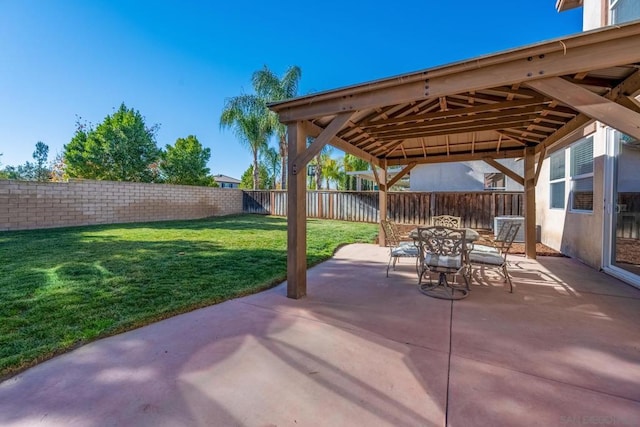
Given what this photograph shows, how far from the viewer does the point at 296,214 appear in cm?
339

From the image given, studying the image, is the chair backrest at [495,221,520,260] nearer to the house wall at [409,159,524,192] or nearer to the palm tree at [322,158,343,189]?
the house wall at [409,159,524,192]

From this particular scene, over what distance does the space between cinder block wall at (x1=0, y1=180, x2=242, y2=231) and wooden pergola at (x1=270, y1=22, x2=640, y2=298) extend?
32.5ft

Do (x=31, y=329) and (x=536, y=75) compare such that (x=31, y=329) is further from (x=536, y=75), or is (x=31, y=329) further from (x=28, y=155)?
(x=28, y=155)

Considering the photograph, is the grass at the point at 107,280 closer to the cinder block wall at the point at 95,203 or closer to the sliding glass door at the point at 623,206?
the cinder block wall at the point at 95,203

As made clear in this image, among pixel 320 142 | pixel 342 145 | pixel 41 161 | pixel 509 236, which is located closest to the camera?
pixel 320 142

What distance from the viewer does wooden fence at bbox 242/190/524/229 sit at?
31.9 feet

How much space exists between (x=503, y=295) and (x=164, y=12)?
10.5m

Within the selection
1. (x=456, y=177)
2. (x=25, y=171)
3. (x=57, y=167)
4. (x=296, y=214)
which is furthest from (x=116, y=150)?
(x=456, y=177)

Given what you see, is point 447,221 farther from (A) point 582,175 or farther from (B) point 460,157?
(A) point 582,175

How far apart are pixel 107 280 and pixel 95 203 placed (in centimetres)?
835

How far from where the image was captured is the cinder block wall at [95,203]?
8.35 m

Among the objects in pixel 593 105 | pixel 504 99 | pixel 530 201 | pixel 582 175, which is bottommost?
pixel 530 201

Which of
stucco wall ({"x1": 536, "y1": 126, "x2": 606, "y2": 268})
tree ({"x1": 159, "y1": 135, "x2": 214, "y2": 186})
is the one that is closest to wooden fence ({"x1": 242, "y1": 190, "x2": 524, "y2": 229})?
stucco wall ({"x1": 536, "y1": 126, "x2": 606, "y2": 268})

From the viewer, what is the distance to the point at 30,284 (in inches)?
140
